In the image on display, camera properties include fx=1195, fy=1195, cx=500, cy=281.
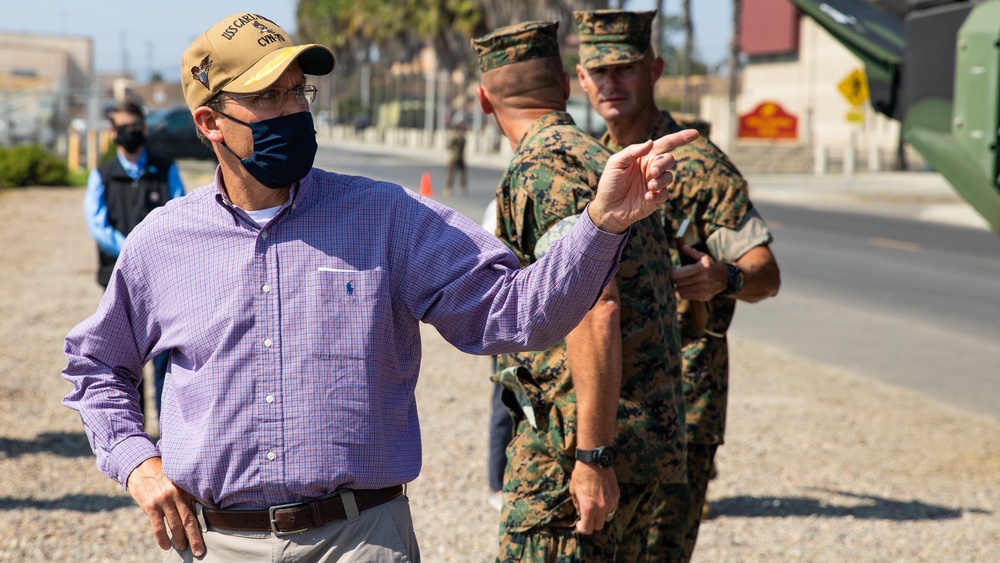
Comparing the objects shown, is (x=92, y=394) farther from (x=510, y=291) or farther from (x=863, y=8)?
(x=863, y=8)

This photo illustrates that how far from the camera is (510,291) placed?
2.38 m

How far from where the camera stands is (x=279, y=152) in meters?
2.43

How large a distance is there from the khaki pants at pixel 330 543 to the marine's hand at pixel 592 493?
2.07ft

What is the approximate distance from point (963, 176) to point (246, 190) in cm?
359

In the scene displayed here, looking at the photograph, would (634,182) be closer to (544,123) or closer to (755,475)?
(544,123)

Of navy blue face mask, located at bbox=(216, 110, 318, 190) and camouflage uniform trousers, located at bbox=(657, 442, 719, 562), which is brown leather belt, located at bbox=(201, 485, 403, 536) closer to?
navy blue face mask, located at bbox=(216, 110, 318, 190)

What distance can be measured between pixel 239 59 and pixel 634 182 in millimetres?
864

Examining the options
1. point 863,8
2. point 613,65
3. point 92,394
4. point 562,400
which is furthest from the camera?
point 863,8

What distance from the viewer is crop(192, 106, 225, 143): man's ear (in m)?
2.48

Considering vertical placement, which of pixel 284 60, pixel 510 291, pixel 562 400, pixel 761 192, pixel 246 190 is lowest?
pixel 761 192

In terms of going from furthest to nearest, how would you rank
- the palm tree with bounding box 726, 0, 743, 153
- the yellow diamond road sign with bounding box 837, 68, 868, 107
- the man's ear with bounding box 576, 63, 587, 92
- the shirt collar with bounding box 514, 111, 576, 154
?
the palm tree with bounding box 726, 0, 743, 153 < the yellow diamond road sign with bounding box 837, 68, 868, 107 < the man's ear with bounding box 576, 63, 587, 92 < the shirt collar with bounding box 514, 111, 576, 154

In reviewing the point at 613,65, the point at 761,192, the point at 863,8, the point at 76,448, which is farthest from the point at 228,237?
the point at 761,192

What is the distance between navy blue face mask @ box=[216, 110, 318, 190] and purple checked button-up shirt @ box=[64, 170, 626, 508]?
0.22 feet

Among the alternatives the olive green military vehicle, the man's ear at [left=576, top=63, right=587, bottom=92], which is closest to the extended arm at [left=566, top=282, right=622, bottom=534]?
the man's ear at [left=576, top=63, right=587, bottom=92]
